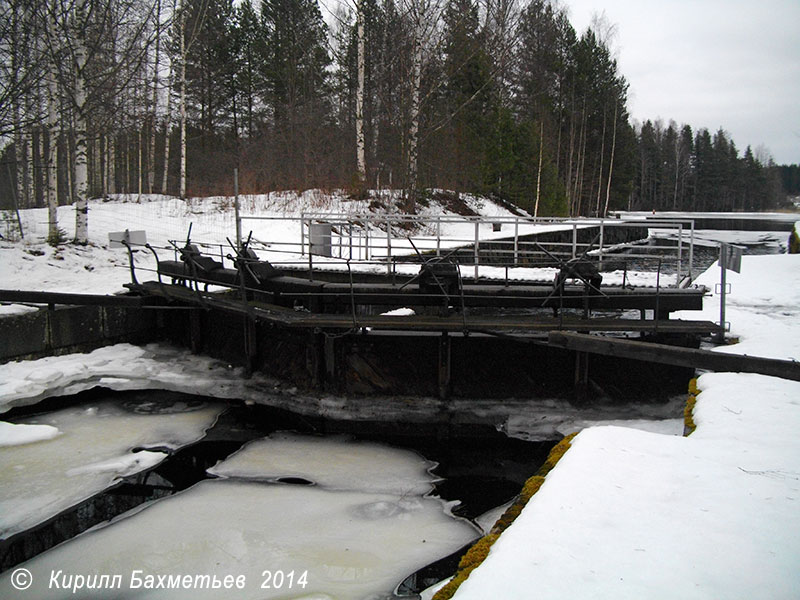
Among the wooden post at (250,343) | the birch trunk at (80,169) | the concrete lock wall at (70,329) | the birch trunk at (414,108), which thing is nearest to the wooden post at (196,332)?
the concrete lock wall at (70,329)

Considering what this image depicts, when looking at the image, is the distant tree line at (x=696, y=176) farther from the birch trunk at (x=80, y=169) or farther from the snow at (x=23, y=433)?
the snow at (x=23, y=433)

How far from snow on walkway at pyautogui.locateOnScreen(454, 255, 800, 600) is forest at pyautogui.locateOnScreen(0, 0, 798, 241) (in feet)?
44.4

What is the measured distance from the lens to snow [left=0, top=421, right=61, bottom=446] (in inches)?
262

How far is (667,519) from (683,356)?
339 cm

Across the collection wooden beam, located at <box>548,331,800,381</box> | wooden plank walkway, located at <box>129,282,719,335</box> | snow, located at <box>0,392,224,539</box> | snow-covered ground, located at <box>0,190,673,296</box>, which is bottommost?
snow, located at <box>0,392,224,539</box>

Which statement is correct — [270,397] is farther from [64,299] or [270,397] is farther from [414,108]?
[414,108]

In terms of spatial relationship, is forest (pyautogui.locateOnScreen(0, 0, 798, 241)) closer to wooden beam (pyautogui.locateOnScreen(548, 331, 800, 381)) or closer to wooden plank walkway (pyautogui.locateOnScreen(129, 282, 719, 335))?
wooden plank walkway (pyautogui.locateOnScreen(129, 282, 719, 335))

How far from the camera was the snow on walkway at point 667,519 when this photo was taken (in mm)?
2732

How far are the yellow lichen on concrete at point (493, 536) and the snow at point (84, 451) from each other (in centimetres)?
386

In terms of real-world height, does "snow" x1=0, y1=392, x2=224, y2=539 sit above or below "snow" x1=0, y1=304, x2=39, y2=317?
below

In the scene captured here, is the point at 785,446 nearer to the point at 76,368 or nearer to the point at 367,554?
the point at 367,554

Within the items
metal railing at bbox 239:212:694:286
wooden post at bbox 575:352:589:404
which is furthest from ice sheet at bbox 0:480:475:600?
metal railing at bbox 239:212:694:286

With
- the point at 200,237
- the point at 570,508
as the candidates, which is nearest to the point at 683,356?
the point at 570,508

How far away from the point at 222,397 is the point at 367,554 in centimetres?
464
